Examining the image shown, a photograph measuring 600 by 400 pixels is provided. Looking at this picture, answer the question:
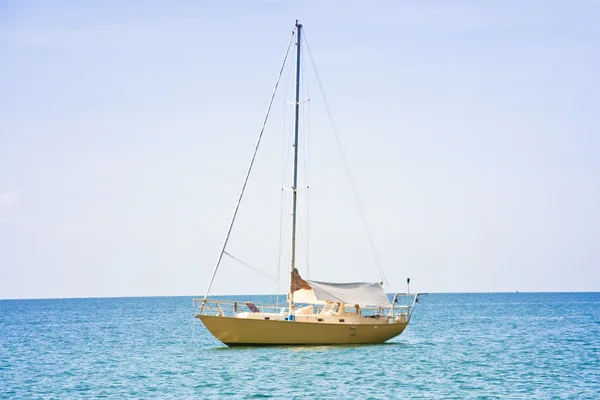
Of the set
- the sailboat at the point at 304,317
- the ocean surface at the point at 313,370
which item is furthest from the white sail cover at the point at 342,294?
the ocean surface at the point at 313,370

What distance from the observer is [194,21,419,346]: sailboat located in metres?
46.5

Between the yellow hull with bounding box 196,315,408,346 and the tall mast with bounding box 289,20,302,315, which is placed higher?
the tall mast with bounding box 289,20,302,315

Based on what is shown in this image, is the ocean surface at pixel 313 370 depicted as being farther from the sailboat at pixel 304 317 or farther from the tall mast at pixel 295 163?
the tall mast at pixel 295 163

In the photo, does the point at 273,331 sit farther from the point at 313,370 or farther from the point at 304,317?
the point at 313,370

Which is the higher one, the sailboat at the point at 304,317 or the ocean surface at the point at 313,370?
the sailboat at the point at 304,317

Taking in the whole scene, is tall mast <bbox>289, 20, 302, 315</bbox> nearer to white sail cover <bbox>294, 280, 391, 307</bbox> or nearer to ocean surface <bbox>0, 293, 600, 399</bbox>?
white sail cover <bbox>294, 280, 391, 307</bbox>

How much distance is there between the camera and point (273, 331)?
152ft

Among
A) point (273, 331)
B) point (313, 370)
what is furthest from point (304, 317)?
point (313, 370)

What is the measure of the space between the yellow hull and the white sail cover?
152 centimetres

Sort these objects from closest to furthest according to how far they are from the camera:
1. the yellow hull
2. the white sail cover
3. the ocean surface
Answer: the ocean surface, the yellow hull, the white sail cover

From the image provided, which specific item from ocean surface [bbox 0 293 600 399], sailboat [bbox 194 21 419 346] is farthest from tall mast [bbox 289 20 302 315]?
ocean surface [bbox 0 293 600 399]

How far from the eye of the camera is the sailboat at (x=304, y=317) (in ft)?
153

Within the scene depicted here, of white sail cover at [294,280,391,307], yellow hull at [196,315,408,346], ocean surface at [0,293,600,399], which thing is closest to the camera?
ocean surface at [0,293,600,399]

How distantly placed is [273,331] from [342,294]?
15.5 feet
